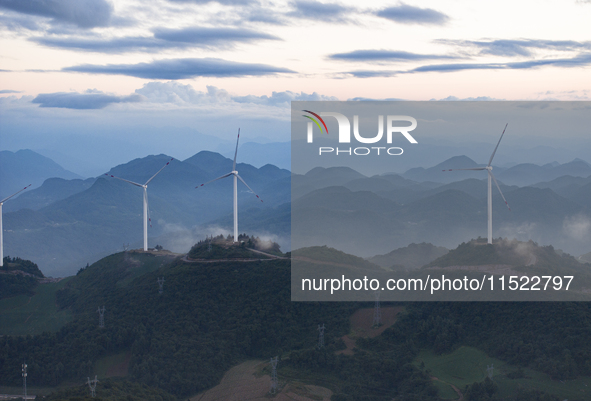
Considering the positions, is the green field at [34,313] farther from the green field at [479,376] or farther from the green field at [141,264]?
the green field at [479,376]

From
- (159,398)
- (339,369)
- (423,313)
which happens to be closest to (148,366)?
(159,398)

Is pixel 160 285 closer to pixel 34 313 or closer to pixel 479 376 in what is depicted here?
pixel 34 313

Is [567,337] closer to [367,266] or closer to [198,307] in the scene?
[367,266]

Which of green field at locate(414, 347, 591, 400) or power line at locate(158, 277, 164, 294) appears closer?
green field at locate(414, 347, 591, 400)

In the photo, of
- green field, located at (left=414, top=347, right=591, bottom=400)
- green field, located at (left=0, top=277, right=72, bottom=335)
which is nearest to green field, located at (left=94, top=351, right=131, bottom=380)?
green field, located at (left=0, top=277, right=72, bottom=335)

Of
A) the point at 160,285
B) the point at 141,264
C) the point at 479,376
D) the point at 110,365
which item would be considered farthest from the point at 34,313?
the point at 479,376

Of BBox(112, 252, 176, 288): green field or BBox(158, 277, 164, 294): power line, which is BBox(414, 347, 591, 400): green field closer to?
BBox(158, 277, 164, 294): power line
